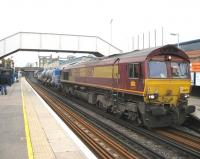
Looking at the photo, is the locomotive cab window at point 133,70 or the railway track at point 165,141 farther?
the locomotive cab window at point 133,70

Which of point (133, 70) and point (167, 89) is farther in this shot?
point (133, 70)

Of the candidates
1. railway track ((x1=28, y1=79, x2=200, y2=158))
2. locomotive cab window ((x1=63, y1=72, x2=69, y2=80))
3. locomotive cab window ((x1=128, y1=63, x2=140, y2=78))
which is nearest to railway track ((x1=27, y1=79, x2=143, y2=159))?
railway track ((x1=28, y1=79, x2=200, y2=158))

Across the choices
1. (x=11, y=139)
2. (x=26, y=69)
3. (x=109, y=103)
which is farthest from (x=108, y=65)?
(x=26, y=69)

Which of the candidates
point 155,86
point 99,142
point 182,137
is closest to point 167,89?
point 155,86

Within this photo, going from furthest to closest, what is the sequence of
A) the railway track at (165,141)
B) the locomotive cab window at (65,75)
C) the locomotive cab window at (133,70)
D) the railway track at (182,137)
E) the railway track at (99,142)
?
the locomotive cab window at (65,75) < the locomotive cab window at (133,70) < the railway track at (182,137) < the railway track at (165,141) < the railway track at (99,142)

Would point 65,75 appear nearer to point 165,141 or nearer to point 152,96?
point 152,96

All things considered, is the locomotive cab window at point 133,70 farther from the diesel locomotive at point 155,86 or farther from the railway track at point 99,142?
the railway track at point 99,142

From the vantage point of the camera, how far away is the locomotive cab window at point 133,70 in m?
15.8

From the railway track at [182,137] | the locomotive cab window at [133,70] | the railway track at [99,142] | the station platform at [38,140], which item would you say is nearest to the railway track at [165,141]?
the railway track at [182,137]

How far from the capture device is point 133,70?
16281mm

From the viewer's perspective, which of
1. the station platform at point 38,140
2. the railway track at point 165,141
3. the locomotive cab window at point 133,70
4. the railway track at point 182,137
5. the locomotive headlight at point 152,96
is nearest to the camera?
the station platform at point 38,140

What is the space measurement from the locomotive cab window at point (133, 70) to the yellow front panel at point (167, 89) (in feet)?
2.91

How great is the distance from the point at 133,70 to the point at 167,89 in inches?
66.2

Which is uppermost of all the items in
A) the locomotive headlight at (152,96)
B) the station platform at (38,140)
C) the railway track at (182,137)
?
the locomotive headlight at (152,96)
